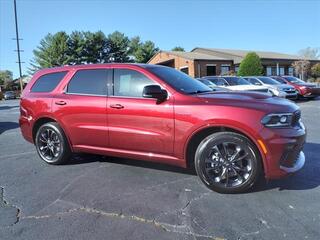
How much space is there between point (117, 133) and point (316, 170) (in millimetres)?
3107

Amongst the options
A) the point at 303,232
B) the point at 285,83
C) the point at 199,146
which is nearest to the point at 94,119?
the point at 199,146

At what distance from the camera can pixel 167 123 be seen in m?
4.63

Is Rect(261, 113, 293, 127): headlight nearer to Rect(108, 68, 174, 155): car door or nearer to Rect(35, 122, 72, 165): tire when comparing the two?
Rect(108, 68, 174, 155): car door

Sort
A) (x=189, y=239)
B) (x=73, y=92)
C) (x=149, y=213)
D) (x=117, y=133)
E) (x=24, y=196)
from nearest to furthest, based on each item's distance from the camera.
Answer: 1. (x=189, y=239)
2. (x=149, y=213)
3. (x=24, y=196)
4. (x=117, y=133)
5. (x=73, y=92)

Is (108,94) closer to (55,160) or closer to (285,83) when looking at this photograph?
(55,160)

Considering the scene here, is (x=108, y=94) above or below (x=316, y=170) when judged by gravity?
above

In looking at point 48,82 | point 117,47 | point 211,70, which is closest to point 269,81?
point 48,82

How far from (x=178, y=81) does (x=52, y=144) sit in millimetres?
2568

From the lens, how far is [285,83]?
21844 mm

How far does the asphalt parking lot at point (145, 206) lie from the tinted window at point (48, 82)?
1486 mm

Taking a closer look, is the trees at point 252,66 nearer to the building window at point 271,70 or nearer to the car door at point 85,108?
the building window at point 271,70

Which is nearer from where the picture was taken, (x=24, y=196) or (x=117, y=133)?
(x=24, y=196)

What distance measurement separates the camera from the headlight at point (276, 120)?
162 inches

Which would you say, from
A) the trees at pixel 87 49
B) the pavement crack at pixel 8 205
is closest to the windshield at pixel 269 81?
the pavement crack at pixel 8 205
